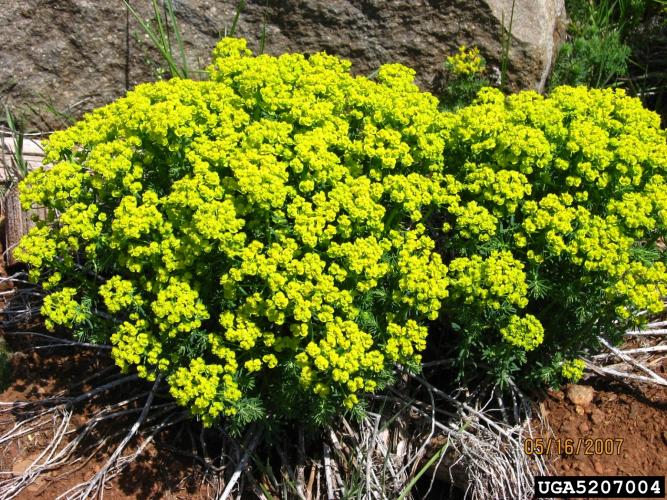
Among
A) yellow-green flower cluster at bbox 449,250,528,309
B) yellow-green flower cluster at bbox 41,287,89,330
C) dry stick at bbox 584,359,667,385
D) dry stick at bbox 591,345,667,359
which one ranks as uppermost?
yellow-green flower cluster at bbox 449,250,528,309

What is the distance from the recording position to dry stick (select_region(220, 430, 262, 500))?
3598mm

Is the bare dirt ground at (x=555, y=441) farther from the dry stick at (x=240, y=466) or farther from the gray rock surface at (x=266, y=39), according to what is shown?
the gray rock surface at (x=266, y=39)

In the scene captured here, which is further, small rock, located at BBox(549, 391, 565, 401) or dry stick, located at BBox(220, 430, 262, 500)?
small rock, located at BBox(549, 391, 565, 401)

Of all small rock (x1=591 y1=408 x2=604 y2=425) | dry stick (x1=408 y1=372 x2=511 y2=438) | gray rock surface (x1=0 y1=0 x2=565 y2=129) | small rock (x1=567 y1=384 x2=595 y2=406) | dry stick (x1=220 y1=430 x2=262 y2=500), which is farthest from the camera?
gray rock surface (x1=0 y1=0 x2=565 y2=129)

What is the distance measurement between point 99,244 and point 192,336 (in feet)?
2.37

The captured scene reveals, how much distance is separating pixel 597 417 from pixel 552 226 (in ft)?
4.61

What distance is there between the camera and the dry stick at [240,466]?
142 inches

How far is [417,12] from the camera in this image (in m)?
5.19

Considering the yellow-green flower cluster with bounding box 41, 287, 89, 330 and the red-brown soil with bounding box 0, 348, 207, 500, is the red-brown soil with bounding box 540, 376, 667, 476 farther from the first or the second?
the yellow-green flower cluster with bounding box 41, 287, 89, 330

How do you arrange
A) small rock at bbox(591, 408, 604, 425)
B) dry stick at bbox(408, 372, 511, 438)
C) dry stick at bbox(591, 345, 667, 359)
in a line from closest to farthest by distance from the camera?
dry stick at bbox(408, 372, 511, 438), small rock at bbox(591, 408, 604, 425), dry stick at bbox(591, 345, 667, 359)

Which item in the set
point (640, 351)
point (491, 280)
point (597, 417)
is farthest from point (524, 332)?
point (640, 351)

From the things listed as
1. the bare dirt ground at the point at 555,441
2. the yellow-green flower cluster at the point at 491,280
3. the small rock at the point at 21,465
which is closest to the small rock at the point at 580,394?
the bare dirt ground at the point at 555,441

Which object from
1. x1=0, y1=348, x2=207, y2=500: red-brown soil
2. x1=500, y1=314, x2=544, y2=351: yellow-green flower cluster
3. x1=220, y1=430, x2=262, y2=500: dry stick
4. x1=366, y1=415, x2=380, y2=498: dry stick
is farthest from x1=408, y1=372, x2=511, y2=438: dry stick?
x1=0, y1=348, x2=207, y2=500: red-brown soil

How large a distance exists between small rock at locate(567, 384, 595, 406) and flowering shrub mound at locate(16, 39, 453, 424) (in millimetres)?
1302
